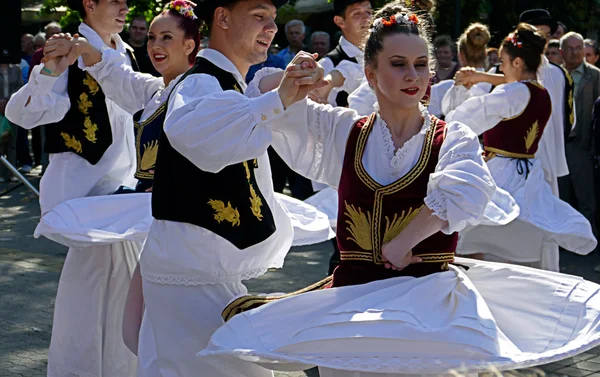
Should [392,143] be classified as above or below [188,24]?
below

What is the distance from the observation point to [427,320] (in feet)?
9.25

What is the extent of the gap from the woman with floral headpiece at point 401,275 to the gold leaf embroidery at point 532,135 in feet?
9.78

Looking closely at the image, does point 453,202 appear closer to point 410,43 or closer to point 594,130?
point 410,43

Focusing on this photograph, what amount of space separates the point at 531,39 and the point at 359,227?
11.2ft

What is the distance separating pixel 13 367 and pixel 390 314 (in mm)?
2927

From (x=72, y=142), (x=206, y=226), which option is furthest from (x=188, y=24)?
(x=206, y=226)

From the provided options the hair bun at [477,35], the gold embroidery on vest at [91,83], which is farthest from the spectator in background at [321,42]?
the gold embroidery on vest at [91,83]

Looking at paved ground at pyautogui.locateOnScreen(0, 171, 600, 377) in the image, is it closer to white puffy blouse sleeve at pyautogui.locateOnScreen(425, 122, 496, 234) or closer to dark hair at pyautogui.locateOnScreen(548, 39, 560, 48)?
white puffy blouse sleeve at pyautogui.locateOnScreen(425, 122, 496, 234)

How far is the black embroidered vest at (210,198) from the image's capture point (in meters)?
3.15

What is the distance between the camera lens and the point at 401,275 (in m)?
3.06

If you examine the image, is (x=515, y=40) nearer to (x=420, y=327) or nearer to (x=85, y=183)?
(x=85, y=183)

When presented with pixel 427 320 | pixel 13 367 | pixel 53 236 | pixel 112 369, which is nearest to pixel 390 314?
pixel 427 320

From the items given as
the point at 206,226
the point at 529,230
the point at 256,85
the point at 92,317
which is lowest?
the point at 92,317

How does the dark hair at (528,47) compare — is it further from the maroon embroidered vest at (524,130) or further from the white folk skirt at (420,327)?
the white folk skirt at (420,327)
